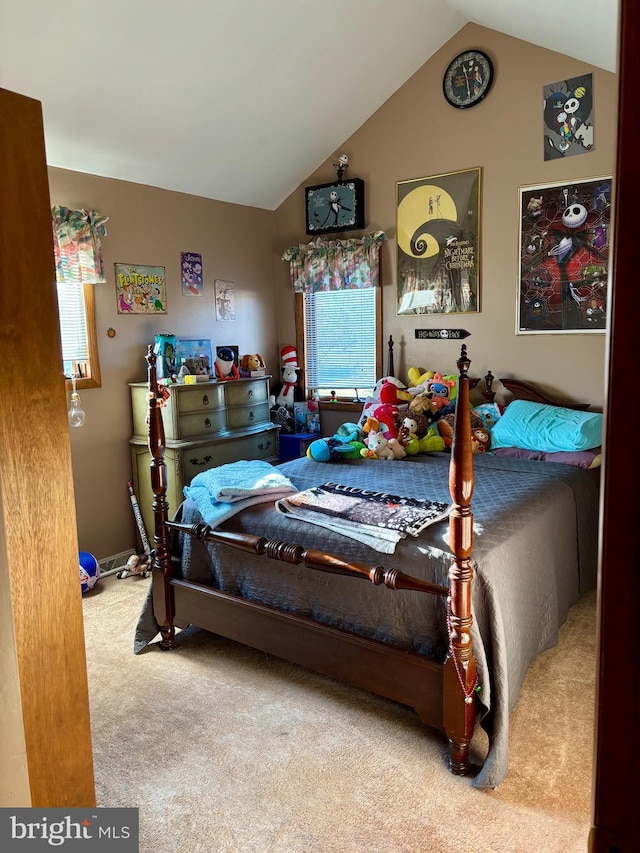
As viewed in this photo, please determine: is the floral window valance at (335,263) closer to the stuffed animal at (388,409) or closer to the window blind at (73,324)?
the stuffed animal at (388,409)

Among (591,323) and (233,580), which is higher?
(591,323)

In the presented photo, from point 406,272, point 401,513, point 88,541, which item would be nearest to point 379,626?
point 401,513

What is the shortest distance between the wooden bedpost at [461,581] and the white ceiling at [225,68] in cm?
207

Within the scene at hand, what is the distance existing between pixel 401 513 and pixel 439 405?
1.75 m

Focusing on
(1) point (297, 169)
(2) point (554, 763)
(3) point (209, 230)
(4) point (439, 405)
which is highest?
(1) point (297, 169)

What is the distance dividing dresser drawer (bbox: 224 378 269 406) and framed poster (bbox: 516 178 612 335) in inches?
71.9

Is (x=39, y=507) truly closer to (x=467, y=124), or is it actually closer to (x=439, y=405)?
(x=439, y=405)

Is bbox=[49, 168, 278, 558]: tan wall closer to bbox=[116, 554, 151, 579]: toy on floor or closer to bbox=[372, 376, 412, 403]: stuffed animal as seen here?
bbox=[116, 554, 151, 579]: toy on floor

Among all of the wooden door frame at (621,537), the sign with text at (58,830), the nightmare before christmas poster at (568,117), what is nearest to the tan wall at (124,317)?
the nightmare before christmas poster at (568,117)

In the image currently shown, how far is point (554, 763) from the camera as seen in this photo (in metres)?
2.10

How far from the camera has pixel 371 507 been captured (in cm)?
252

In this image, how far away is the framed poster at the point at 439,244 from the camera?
166 inches

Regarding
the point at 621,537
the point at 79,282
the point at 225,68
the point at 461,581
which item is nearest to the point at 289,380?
the point at 79,282

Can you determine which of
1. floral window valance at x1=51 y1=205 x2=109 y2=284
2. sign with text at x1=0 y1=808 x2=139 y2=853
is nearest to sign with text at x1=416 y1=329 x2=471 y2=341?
floral window valance at x1=51 y1=205 x2=109 y2=284
